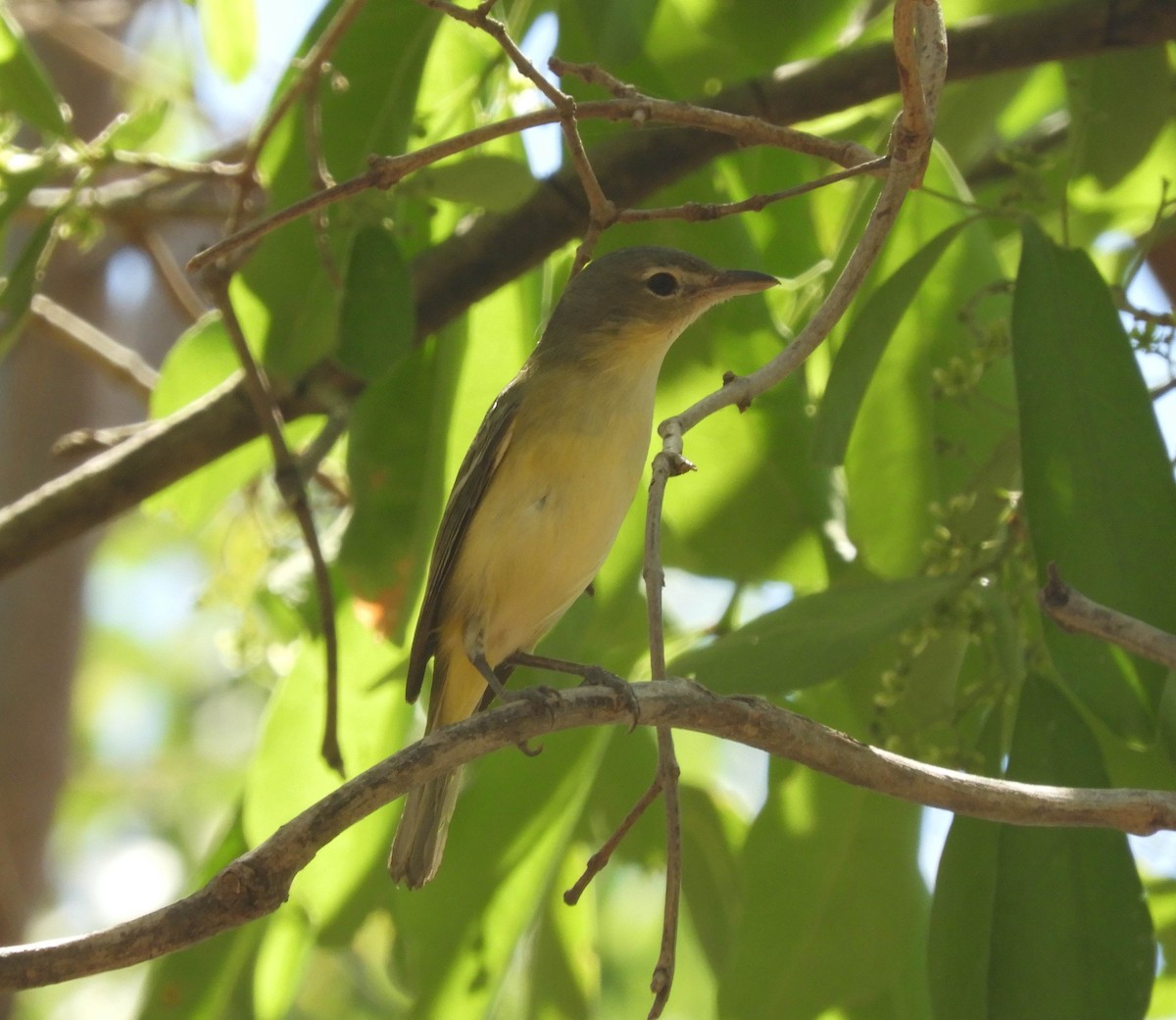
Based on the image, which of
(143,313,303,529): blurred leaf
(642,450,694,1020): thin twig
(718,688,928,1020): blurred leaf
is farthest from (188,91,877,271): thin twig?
(143,313,303,529): blurred leaf

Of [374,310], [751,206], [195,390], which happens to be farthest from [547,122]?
[195,390]

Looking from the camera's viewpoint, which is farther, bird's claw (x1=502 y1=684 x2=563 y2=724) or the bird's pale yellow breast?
the bird's pale yellow breast

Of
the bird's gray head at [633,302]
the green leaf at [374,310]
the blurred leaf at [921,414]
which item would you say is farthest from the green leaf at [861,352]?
the green leaf at [374,310]

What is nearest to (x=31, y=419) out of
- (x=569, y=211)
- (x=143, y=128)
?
(x=143, y=128)

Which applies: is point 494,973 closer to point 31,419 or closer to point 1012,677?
point 1012,677

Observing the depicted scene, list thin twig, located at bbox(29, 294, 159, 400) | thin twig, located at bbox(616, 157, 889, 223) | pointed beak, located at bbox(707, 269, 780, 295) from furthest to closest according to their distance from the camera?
1. thin twig, located at bbox(29, 294, 159, 400)
2. pointed beak, located at bbox(707, 269, 780, 295)
3. thin twig, located at bbox(616, 157, 889, 223)

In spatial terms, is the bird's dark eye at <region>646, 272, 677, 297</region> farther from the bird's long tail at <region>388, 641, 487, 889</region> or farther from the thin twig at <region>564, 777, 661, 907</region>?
the thin twig at <region>564, 777, 661, 907</region>

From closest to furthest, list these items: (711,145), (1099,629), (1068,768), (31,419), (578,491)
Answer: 1. (1099,629)
2. (1068,768)
3. (578,491)
4. (711,145)
5. (31,419)

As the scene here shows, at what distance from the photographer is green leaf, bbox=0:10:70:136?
11.9 ft

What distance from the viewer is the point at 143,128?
379 cm

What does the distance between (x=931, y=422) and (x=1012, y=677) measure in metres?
0.73

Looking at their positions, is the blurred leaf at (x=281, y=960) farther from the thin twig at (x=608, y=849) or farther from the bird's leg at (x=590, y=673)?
the thin twig at (x=608, y=849)

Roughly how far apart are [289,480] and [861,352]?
1.41m

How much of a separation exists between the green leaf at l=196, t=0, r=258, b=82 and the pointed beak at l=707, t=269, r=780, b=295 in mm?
1407
